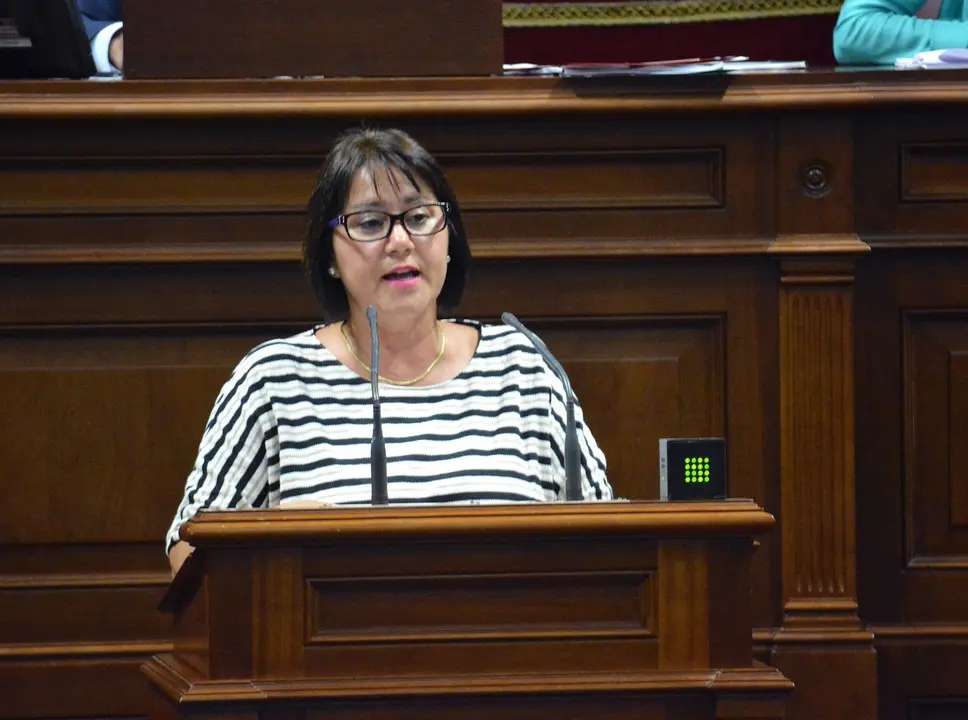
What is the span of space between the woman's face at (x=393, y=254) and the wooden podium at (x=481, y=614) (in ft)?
1.87

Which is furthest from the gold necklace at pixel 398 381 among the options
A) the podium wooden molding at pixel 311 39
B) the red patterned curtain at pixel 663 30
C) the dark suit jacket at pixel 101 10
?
the red patterned curtain at pixel 663 30

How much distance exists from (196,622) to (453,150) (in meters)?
1.02

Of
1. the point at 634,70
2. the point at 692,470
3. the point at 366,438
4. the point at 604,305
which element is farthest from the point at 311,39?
the point at 692,470

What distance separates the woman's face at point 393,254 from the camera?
1.87m

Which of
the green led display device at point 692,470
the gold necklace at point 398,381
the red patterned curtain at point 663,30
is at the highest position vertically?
the red patterned curtain at point 663,30

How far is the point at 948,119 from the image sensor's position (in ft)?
7.48

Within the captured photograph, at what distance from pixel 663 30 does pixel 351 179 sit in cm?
177

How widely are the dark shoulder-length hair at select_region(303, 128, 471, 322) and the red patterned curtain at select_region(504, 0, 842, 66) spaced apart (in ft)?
5.29

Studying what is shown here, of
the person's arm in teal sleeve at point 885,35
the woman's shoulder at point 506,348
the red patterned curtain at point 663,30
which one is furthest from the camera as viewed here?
the red patterned curtain at point 663,30

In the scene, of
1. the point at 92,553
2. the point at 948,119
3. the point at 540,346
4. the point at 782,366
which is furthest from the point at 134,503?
the point at 948,119

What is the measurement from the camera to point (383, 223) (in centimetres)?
187

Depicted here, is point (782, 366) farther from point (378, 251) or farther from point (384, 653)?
point (384, 653)

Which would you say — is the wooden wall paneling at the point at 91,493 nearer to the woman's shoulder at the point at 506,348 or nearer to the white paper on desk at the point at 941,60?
the woman's shoulder at the point at 506,348

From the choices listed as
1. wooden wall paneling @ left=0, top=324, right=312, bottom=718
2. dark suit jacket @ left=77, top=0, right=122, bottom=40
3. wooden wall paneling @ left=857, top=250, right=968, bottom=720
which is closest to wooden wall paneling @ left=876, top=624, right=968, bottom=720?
wooden wall paneling @ left=857, top=250, right=968, bottom=720
